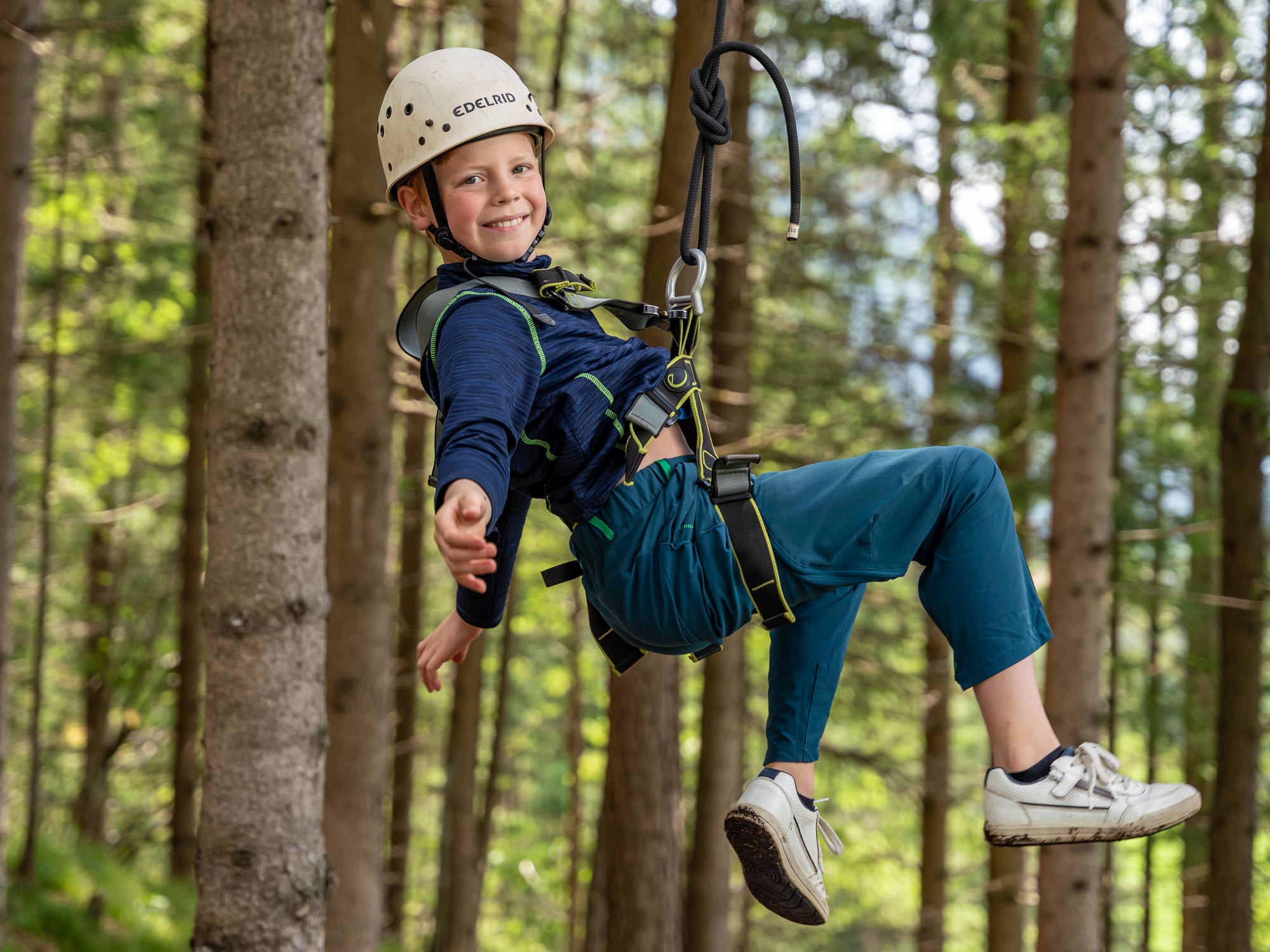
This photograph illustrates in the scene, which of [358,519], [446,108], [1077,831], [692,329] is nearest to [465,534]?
[692,329]

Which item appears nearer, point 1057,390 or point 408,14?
point 1057,390

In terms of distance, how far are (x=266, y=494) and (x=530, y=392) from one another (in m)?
1.22

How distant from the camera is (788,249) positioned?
12.5 m

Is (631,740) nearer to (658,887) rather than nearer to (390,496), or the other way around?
(658,887)

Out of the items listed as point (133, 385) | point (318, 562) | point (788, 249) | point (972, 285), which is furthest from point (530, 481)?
point (972, 285)

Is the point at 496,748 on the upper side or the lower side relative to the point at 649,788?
lower

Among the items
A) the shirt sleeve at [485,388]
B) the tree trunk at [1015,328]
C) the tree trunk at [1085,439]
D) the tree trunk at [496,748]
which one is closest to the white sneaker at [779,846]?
the shirt sleeve at [485,388]

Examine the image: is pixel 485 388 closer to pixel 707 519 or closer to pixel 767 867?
pixel 707 519

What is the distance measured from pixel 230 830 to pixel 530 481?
55.1 inches

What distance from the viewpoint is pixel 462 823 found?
11203 mm

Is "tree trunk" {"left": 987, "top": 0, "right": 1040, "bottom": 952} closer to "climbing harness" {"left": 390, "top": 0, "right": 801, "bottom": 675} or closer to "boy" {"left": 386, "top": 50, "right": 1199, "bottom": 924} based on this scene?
"boy" {"left": 386, "top": 50, "right": 1199, "bottom": 924}

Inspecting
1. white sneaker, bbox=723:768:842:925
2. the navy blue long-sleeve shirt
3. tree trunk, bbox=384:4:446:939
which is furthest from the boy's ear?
tree trunk, bbox=384:4:446:939

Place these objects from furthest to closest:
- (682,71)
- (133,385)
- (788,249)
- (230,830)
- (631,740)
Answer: (788,249) → (133,385) → (631,740) → (682,71) → (230,830)

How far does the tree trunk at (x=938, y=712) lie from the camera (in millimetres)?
11484
